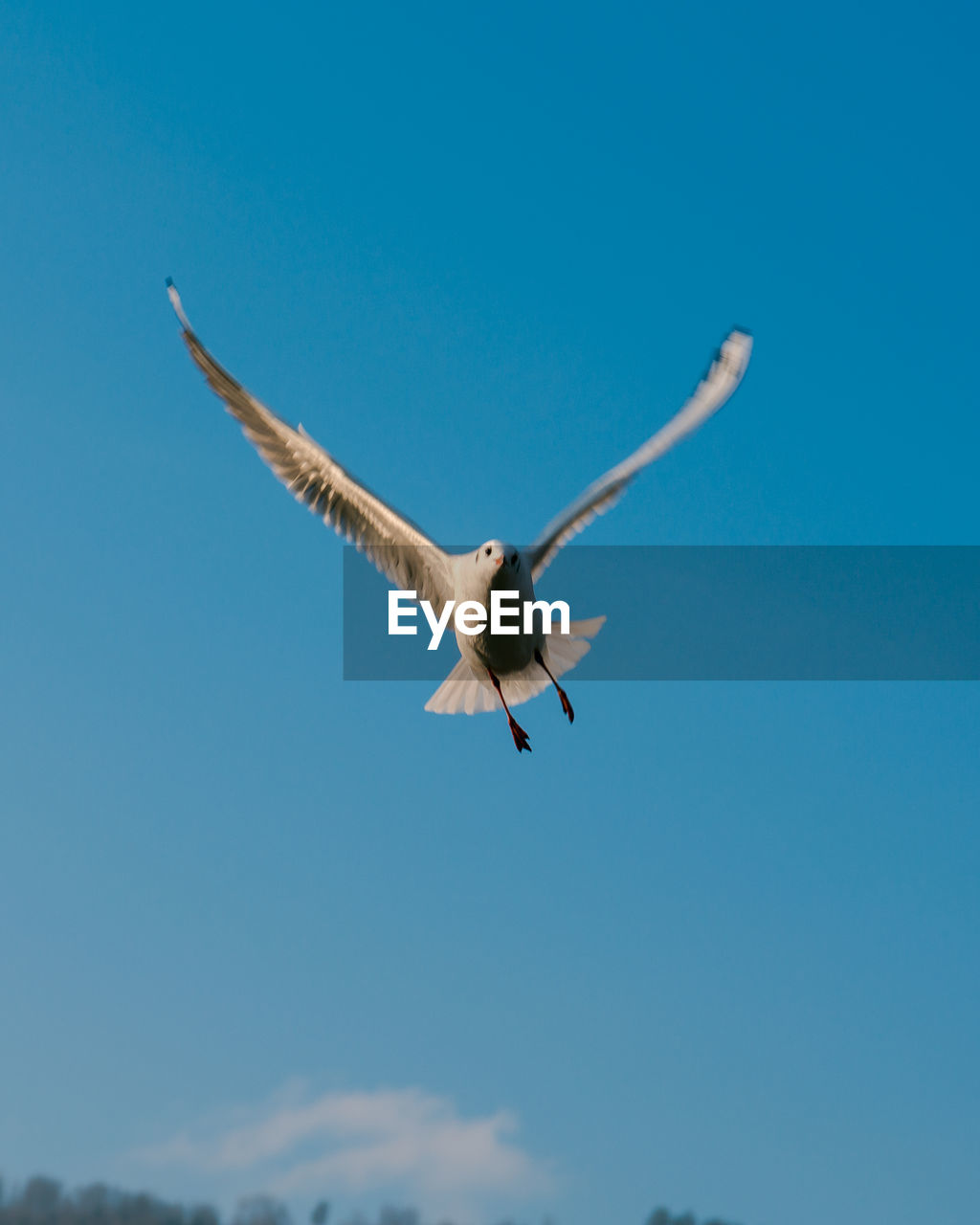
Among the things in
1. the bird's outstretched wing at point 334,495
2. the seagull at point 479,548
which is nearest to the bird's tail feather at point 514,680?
the seagull at point 479,548

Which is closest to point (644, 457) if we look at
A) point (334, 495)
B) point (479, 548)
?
point (479, 548)

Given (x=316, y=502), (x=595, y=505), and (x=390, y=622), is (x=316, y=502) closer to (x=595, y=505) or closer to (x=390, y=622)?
(x=390, y=622)

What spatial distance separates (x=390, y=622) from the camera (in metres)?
12.3

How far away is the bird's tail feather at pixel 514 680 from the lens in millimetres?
12000

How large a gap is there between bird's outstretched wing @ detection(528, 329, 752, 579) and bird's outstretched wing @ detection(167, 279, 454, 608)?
34.2 inches

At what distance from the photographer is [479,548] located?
1102 cm

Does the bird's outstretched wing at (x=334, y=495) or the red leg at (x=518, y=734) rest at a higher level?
the bird's outstretched wing at (x=334, y=495)

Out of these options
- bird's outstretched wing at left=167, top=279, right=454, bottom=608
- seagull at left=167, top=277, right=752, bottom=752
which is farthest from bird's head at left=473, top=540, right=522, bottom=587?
bird's outstretched wing at left=167, top=279, right=454, bottom=608

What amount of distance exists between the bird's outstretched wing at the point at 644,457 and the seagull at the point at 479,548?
0.4 inches

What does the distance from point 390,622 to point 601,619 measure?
6.03ft

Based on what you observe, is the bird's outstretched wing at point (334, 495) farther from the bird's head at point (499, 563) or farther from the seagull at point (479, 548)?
the bird's head at point (499, 563)

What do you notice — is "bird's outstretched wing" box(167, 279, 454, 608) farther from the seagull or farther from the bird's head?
the bird's head

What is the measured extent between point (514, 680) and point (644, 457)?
2.20m

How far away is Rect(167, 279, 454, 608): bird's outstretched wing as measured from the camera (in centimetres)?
1155
